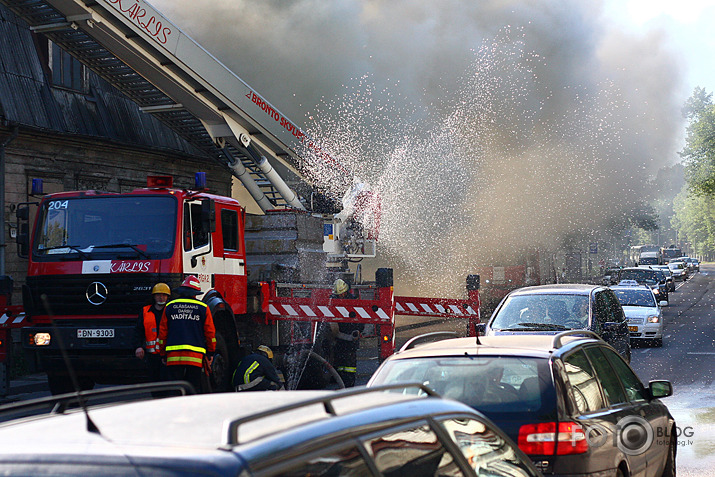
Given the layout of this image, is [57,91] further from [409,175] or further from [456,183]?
[456,183]

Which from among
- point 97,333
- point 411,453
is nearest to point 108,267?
point 97,333

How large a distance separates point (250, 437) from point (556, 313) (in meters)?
8.88

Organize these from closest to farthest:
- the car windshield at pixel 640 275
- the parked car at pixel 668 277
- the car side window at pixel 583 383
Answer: the car side window at pixel 583 383 < the car windshield at pixel 640 275 < the parked car at pixel 668 277

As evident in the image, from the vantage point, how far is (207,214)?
410 inches

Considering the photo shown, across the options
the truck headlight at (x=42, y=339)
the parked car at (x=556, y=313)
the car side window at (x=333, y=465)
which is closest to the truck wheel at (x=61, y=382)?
the truck headlight at (x=42, y=339)

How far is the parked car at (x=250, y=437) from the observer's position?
196cm

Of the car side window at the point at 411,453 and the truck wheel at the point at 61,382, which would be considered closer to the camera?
the car side window at the point at 411,453

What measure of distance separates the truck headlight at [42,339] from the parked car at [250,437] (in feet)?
25.2

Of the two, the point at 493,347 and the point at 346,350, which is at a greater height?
the point at 493,347

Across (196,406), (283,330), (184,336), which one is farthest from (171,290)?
(196,406)

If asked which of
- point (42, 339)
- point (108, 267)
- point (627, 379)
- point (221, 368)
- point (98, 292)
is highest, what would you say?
point (108, 267)

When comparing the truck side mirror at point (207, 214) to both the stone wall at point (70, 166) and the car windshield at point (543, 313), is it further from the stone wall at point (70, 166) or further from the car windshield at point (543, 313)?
the stone wall at point (70, 166)

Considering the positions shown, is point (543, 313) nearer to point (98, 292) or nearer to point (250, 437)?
point (98, 292)

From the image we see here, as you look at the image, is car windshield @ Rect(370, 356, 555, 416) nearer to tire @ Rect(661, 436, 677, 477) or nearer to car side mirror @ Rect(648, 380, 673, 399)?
car side mirror @ Rect(648, 380, 673, 399)
